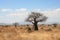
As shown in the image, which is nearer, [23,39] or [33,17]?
[23,39]

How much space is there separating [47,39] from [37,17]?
2862 cm

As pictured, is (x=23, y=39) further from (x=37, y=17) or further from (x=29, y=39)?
(x=37, y=17)

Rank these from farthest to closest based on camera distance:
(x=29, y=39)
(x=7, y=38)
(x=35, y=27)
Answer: (x=35, y=27)
(x=29, y=39)
(x=7, y=38)

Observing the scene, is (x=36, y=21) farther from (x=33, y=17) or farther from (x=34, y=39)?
(x=34, y=39)

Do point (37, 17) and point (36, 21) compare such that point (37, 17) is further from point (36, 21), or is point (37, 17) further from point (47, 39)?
point (47, 39)

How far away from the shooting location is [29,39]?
17.0m

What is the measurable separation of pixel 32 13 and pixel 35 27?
153 inches

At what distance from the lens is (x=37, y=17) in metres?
45.9

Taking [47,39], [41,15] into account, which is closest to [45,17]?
[41,15]

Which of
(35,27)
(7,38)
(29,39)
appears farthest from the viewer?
(35,27)

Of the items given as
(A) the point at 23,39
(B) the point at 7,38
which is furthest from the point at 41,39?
(B) the point at 7,38

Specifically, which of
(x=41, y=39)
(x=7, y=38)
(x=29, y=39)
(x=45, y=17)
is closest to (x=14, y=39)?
(x=7, y=38)

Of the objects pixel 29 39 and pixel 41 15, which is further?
pixel 41 15

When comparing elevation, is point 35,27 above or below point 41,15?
below
